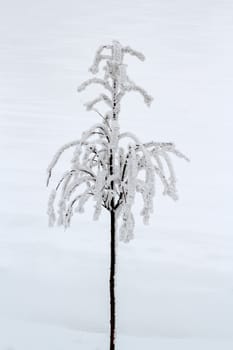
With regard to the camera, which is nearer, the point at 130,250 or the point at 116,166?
the point at 116,166

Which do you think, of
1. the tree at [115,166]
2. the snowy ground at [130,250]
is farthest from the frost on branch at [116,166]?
the snowy ground at [130,250]

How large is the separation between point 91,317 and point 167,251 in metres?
7.95

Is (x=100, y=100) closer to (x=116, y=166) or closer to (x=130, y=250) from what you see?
(x=116, y=166)

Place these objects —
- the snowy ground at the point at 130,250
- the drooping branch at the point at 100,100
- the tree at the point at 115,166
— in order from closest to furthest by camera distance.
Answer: the tree at the point at 115,166 → the drooping branch at the point at 100,100 → the snowy ground at the point at 130,250

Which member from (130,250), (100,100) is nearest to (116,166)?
(100,100)

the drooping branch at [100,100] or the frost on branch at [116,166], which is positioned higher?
the drooping branch at [100,100]

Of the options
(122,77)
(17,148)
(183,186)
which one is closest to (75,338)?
(122,77)

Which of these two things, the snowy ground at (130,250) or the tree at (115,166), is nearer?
the tree at (115,166)

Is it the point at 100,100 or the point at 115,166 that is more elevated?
the point at 100,100

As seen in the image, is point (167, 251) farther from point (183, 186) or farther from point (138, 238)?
point (183, 186)

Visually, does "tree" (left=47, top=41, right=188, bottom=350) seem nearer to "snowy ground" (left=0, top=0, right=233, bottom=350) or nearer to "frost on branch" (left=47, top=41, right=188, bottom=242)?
"frost on branch" (left=47, top=41, right=188, bottom=242)

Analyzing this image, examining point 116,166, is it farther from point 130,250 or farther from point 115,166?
point 130,250

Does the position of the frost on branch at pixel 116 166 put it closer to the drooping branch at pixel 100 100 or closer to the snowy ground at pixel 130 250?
the drooping branch at pixel 100 100

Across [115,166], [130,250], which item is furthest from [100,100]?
[130,250]
